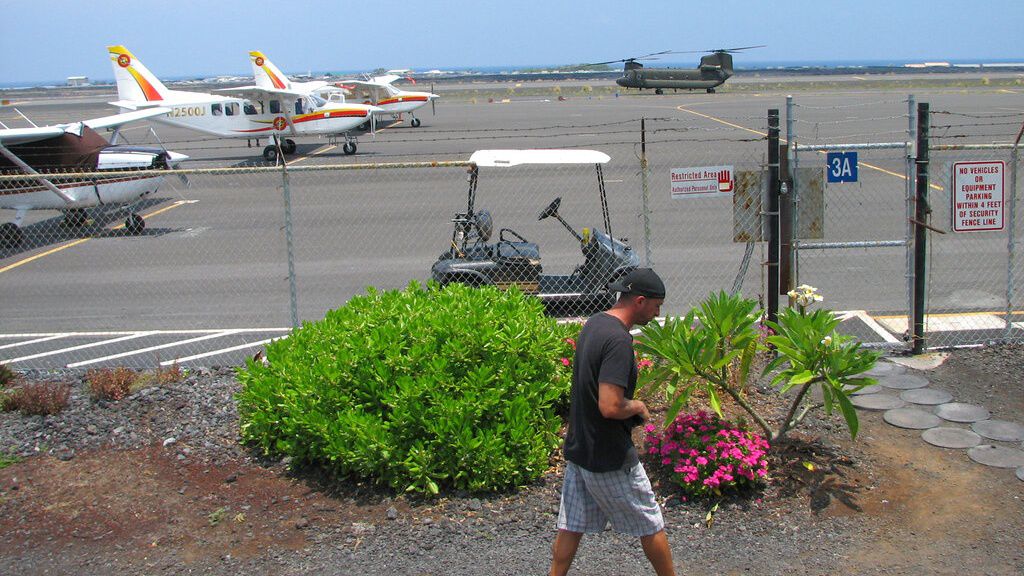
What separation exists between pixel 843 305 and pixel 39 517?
7.98 m

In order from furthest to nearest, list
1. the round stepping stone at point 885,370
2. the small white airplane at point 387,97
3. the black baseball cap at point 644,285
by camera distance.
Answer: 1. the small white airplane at point 387,97
2. the round stepping stone at point 885,370
3. the black baseball cap at point 644,285

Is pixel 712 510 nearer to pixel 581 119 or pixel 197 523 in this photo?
pixel 197 523

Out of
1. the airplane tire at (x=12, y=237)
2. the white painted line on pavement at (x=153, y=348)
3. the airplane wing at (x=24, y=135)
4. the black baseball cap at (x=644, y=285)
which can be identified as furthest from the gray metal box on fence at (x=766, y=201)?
the airplane wing at (x=24, y=135)

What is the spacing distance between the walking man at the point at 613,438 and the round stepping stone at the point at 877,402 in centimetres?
325

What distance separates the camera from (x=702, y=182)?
27.0 ft

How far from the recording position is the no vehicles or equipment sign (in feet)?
26.9

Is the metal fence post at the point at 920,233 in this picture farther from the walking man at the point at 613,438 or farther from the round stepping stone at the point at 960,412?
the walking man at the point at 613,438

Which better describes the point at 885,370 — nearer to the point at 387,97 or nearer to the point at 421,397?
the point at 421,397

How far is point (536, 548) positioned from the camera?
5.00 meters

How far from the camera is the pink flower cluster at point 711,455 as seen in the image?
17.3 feet

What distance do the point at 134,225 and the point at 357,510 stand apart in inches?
513

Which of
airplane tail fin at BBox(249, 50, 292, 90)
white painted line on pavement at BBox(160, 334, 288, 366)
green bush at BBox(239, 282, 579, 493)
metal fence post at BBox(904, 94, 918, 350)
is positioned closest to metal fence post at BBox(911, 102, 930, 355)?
metal fence post at BBox(904, 94, 918, 350)

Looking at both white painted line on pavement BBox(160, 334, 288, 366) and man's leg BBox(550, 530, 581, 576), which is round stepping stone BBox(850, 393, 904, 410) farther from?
white painted line on pavement BBox(160, 334, 288, 366)

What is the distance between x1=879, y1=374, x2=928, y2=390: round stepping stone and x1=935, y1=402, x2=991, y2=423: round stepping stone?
0.41m
